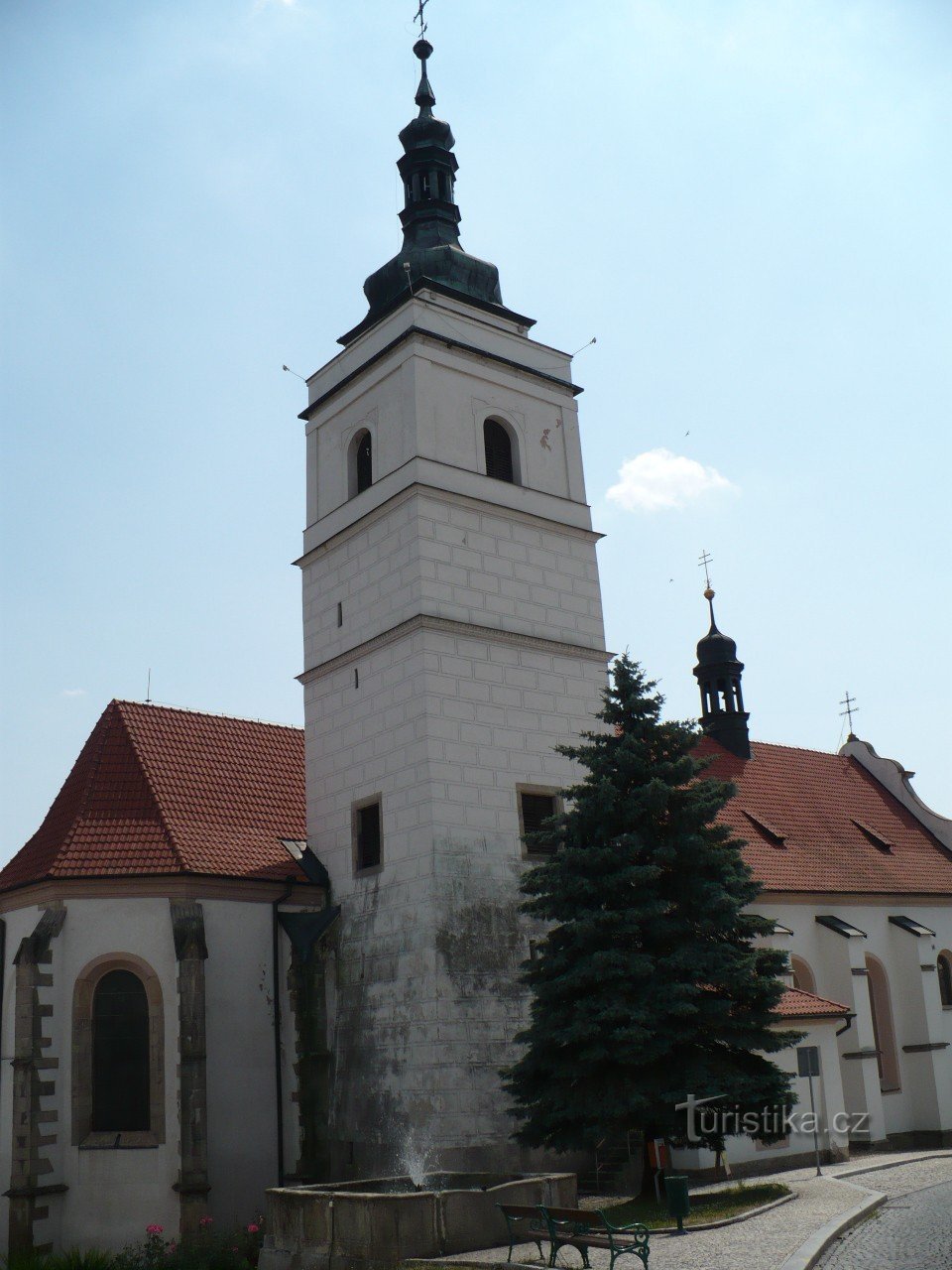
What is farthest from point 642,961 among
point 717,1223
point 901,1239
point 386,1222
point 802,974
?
point 802,974

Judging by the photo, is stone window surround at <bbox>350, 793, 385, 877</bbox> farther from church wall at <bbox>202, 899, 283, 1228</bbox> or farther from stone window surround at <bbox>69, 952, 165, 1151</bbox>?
stone window surround at <bbox>69, 952, 165, 1151</bbox>

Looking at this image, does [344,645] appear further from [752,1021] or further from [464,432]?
[752,1021]

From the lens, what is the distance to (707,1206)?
15703mm

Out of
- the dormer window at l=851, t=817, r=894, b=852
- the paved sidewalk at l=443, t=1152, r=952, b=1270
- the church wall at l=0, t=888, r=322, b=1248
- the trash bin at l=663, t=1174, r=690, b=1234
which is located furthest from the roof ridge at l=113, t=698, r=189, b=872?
the dormer window at l=851, t=817, r=894, b=852

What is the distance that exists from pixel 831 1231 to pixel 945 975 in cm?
1819

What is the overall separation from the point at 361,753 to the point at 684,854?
247 inches

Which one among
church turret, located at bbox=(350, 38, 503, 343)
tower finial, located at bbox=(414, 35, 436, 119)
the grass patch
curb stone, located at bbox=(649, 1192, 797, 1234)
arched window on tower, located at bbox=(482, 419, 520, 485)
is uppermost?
tower finial, located at bbox=(414, 35, 436, 119)

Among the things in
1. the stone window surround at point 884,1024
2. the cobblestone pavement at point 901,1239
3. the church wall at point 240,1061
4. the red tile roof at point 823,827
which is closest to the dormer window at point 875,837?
the red tile roof at point 823,827

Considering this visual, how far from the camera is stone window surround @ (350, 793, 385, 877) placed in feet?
65.4

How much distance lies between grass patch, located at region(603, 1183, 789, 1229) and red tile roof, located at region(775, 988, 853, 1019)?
5.14 meters

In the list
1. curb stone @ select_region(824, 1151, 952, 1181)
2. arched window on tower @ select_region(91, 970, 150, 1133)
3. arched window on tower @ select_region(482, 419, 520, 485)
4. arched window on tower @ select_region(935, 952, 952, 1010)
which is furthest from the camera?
arched window on tower @ select_region(935, 952, 952, 1010)

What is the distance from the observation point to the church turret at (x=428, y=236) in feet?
76.8

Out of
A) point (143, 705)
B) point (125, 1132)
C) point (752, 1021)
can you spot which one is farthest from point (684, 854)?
point (143, 705)

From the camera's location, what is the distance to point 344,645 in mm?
21922
